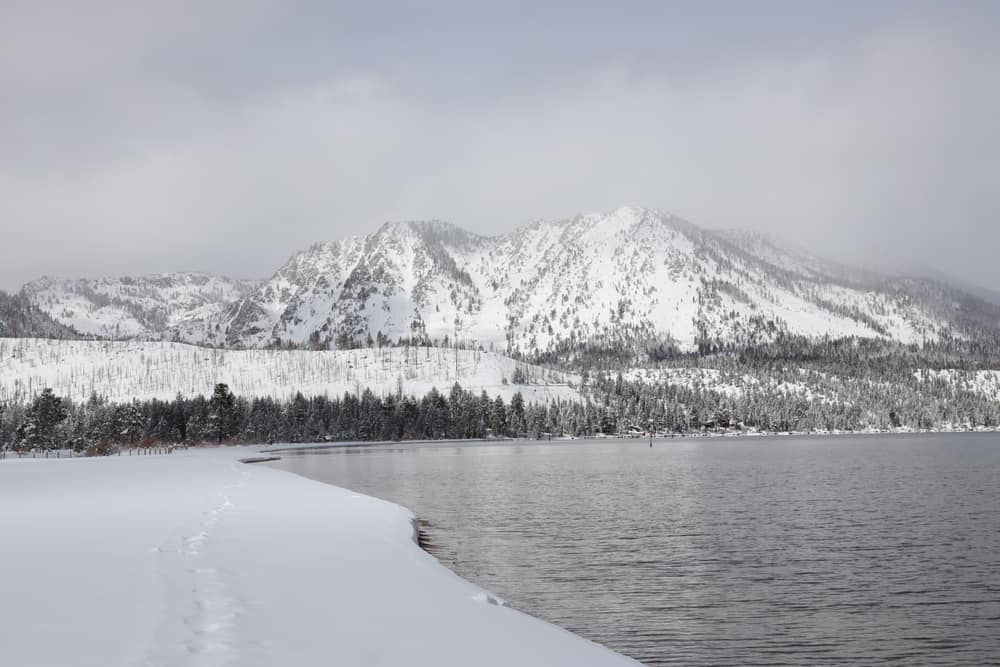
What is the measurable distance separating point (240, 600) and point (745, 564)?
26459 millimetres

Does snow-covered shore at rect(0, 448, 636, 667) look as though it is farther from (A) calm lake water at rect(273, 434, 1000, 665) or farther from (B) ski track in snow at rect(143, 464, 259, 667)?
(A) calm lake water at rect(273, 434, 1000, 665)

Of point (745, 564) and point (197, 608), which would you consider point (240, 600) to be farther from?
point (745, 564)

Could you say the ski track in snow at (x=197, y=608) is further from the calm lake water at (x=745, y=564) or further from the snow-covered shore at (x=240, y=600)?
the calm lake water at (x=745, y=564)

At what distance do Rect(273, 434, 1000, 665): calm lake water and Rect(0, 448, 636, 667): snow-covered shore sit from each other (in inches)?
220

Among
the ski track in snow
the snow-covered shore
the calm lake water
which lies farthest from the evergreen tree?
the ski track in snow

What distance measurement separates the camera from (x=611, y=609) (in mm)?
28391

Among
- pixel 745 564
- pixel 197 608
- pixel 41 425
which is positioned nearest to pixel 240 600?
pixel 197 608

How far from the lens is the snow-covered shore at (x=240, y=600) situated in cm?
1491

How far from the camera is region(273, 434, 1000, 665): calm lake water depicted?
81.9 ft

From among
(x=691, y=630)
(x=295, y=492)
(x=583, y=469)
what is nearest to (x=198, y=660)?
(x=691, y=630)

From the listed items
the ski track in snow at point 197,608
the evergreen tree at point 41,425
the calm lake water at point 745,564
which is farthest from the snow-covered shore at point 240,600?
the evergreen tree at point 41,425

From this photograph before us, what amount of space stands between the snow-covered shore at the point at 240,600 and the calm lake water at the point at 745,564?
5.58 metres

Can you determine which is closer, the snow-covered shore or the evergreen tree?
the snow-covered shore

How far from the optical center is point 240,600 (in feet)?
63.7
